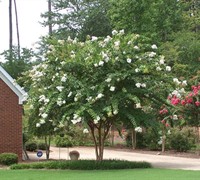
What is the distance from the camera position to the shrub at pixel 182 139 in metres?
26.8

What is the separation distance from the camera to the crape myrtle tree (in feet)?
54.1

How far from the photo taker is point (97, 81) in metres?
17.0

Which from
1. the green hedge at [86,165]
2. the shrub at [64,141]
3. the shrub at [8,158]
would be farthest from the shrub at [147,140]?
the green hedge at [86,165]

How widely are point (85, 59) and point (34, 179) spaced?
5014 millimetres

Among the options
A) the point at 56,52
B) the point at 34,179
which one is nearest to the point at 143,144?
the point at 56,52

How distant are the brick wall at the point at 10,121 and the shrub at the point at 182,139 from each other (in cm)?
986

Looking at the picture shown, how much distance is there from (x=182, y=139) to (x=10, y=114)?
34.5ft

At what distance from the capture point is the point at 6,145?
20453mm

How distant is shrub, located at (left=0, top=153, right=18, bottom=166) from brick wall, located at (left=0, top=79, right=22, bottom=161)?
1.09 metres

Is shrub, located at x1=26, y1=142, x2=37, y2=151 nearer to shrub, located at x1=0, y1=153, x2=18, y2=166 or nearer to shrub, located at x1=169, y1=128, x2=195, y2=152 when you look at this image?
shrub, located at x1=169, y1=128, x2=195, y2=152

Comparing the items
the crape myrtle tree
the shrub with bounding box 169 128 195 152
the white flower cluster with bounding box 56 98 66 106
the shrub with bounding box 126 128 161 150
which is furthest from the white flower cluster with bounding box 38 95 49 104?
the shrub with bounding box 126 128 161 150

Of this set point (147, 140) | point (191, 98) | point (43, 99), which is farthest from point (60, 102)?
point (147, 140)

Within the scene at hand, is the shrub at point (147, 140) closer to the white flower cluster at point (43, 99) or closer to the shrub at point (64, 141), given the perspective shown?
the shrub at point (64, 141)

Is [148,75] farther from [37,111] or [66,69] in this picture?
[37,111]
